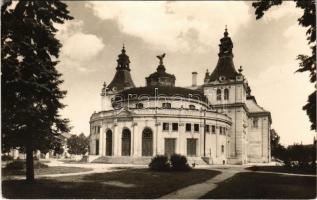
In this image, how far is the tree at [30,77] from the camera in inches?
683

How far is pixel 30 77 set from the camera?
1914 centimetres

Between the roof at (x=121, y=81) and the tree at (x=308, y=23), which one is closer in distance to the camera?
the tree at (x=308, y=23)

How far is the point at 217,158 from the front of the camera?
180 ft

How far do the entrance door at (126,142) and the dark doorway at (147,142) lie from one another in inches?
83.1

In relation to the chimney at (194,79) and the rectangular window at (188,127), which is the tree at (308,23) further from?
the chimney at (194,79)

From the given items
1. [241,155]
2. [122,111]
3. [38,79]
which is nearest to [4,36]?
[38,79]

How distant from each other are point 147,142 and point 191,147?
21.3 feet

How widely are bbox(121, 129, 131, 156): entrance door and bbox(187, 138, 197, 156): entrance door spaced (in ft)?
27.9

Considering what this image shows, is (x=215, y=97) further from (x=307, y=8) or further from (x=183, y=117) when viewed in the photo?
(x=307, y=8)

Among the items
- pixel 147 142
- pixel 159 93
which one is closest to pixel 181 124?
pixel 147 142

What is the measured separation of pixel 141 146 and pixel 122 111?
19.3 ft

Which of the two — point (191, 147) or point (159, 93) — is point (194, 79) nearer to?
point (159, 93)

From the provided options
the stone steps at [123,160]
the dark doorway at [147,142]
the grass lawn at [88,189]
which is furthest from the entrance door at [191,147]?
the grass lawn at [88,189]

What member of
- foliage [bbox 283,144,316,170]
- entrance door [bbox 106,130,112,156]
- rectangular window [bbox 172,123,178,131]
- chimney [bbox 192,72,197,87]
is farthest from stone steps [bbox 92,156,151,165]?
chimney [bbox 192,72,197,87]
